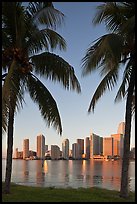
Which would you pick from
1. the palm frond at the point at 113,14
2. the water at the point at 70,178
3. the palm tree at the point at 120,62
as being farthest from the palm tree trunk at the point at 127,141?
the water at the point at 70,178

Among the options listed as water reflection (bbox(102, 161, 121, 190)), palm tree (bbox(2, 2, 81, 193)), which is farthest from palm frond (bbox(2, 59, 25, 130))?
water reflection (bbox(102, 161, 121, 190))

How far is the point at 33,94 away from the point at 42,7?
3.53 metres

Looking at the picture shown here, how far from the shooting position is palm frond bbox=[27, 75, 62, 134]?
13906 mm

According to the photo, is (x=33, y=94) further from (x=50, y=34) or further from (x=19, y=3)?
(x=19, y=3)

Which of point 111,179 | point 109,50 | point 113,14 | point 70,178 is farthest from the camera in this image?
point 111,179

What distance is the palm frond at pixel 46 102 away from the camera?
13.9 meters

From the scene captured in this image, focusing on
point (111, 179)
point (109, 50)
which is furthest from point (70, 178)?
point (109, 50)

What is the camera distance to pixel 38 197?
40.9 feet

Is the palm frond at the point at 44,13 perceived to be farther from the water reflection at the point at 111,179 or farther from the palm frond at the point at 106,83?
the water reflection at the point at 111,179

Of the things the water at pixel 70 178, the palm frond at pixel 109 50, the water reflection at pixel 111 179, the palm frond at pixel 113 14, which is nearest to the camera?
the palm frond at pixel 109 50

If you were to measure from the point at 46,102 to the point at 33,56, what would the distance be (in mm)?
1947

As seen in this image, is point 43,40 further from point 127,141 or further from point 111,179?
point 111,179

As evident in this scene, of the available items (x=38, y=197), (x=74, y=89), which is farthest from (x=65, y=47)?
(x=38, y=197)

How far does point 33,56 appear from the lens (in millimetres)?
13883
